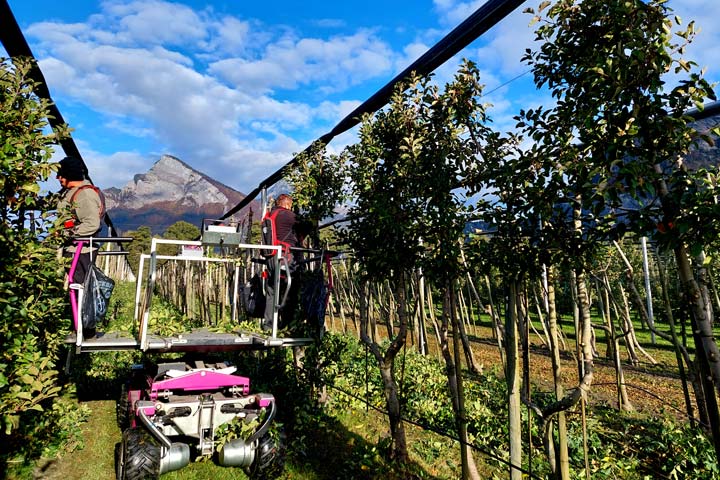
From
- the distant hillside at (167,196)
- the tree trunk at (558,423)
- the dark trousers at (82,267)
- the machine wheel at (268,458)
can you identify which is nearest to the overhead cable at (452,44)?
the tree trunk at (558,423)

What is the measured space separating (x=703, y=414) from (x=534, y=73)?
5.03 m

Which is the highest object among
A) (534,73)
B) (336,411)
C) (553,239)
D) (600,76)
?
(534,73)

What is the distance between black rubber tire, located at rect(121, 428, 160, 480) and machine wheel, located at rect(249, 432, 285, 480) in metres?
0.87

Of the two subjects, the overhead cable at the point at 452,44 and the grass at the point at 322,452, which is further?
the grass at the point at 322,452

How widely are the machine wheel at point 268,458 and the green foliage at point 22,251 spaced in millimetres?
1860

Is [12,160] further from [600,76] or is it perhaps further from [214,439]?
[600,76]

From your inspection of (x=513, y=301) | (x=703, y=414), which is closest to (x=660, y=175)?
(x=513, y=301)

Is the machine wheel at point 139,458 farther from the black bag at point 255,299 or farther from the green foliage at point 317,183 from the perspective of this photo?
the green foliage at point 317,183

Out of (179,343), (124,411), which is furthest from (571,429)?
(124,411)

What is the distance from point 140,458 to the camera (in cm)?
380

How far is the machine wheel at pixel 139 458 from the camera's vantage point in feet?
12.3

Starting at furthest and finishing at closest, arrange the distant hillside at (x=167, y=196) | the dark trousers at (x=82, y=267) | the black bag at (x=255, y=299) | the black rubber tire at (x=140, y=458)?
1. the distant hillside at (x=167, y=196)
2. the black bag at (x=255, y=299)
3. the dark trousers at (x=82, y=267)
4. the black rubber tire at (x=140, y=458)

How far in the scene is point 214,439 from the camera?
14.6 feet

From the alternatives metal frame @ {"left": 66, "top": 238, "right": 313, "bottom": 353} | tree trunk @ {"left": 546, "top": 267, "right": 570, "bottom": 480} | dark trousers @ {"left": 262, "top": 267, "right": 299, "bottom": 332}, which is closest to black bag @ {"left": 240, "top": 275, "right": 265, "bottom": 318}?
dark trousers @ {"left": 262, "top": 267, "right": 299, "bottom": 332}
